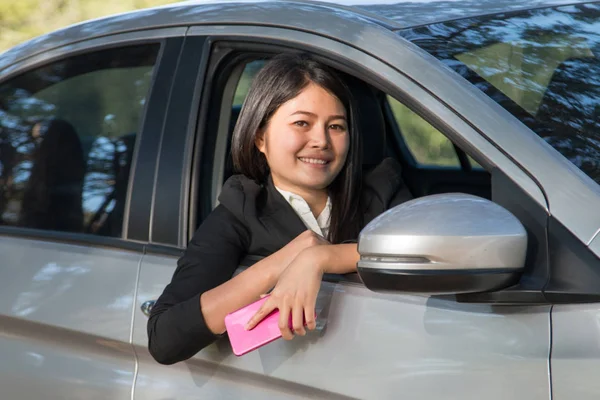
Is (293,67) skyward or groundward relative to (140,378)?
skyward

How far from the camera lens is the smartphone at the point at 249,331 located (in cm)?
217

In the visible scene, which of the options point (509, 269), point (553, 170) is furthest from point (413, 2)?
point (509, 269)

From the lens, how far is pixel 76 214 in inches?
112

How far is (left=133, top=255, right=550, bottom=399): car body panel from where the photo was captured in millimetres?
1902

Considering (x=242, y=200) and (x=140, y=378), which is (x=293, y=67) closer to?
(x=242, y=200)

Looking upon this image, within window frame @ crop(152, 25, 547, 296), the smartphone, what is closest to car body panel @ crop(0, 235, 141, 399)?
window frame @ crop(152, 25, 547, 296)

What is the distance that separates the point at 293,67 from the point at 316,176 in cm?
26

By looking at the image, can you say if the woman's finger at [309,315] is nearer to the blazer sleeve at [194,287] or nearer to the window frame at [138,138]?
the blazer sleeve at [194,287]

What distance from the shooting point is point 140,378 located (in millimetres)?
2562

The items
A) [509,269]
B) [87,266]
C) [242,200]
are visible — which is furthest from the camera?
[87,266]

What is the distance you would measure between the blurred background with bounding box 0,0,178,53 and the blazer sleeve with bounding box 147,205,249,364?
1080 cm

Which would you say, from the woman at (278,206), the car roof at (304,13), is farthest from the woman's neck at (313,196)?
the car roof at (304,13)

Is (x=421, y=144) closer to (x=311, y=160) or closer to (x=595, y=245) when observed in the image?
(x=311, y=160)

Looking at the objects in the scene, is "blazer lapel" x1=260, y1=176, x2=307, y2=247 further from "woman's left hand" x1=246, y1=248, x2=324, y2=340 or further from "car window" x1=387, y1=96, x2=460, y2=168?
"car window" x1=387, y1=96, x2=460, y2=168
